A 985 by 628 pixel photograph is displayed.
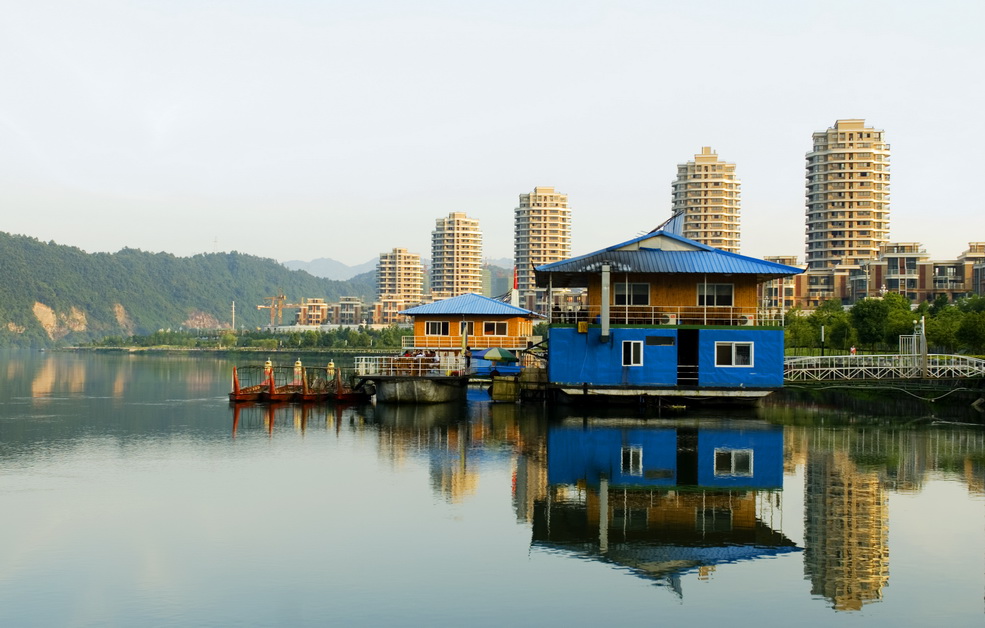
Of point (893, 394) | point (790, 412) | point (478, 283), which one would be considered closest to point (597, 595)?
point (790, 412)

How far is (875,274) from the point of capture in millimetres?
100688

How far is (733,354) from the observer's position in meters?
36.8

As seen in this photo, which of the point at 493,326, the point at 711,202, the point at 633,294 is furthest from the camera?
the point at 711,202

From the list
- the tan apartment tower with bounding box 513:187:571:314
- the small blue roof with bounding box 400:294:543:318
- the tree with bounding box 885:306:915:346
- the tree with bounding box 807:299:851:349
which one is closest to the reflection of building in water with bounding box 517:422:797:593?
the small blue roof with bounding box 400:294:543:318

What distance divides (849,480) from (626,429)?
10158 millimetres

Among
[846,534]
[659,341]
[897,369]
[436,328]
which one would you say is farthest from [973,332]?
[846,534]

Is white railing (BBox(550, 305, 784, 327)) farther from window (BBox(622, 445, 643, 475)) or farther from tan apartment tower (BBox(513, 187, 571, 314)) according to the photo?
tan apartment tower (BBox(513, 187, 571, 314))

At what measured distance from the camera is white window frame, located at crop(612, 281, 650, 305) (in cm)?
3775

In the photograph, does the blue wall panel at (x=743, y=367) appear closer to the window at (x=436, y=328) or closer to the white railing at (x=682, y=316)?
the white railing at (x=682, y=316)

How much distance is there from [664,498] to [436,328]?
28659 mm

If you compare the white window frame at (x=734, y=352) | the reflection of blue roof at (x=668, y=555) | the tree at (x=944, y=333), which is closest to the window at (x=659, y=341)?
the white window frame at (x=734, y=352)

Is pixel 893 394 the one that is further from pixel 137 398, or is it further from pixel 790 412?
pixel 137 398

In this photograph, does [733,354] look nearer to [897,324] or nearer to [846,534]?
[846,534]

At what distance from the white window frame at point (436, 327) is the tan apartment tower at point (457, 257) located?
141m
